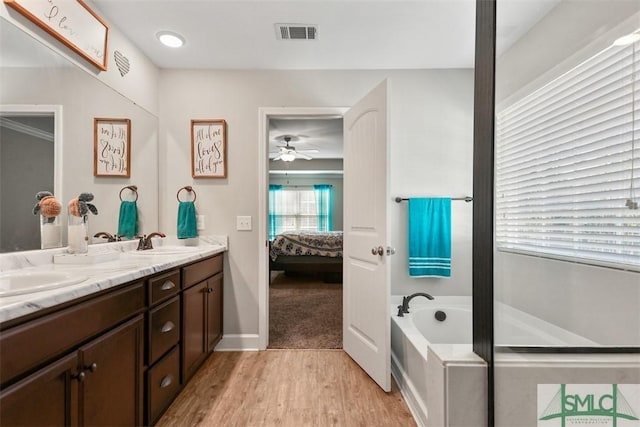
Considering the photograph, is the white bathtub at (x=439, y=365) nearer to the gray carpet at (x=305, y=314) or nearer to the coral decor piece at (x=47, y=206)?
the gray carpet at (x=305, y=314)

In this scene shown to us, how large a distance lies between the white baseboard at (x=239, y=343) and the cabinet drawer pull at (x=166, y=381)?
83 cm

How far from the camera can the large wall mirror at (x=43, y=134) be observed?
1149 mm

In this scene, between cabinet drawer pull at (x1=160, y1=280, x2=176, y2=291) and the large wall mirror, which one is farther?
cabinet drawer pull at (x1=160, y1=280, x2=176, y2=291)

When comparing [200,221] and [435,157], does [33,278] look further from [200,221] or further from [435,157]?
[435,157]

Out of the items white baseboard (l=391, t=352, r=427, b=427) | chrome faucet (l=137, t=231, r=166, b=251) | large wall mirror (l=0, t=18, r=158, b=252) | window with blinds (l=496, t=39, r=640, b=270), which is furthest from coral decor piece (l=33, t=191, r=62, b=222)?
white baseboard (l=391, t=352, r=427, b=427)

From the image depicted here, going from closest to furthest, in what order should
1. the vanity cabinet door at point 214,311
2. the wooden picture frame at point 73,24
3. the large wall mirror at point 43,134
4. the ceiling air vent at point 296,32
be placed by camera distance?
1. the large wall mirror at point 43,134
2. the wooden picture frame at point 73,24
3. the ceiling air vent at point 296,32
4. the vanity cabinet door at point 214,311

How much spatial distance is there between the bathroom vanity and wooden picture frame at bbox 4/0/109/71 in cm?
129

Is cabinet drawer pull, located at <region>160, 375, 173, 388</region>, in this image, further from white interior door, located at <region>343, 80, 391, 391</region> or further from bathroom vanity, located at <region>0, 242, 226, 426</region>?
white interior door, located at <region>343, 80, 391, 391</region>

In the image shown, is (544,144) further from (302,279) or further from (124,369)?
(302,279)

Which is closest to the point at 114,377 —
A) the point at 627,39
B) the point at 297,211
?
the point at 627,39

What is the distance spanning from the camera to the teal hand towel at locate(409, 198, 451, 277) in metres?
2.24

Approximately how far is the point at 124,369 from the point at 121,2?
2.06 meters

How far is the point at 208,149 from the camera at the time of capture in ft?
7.60

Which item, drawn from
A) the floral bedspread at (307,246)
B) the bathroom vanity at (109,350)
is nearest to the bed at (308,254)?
the floral bedspread at (307,246)
